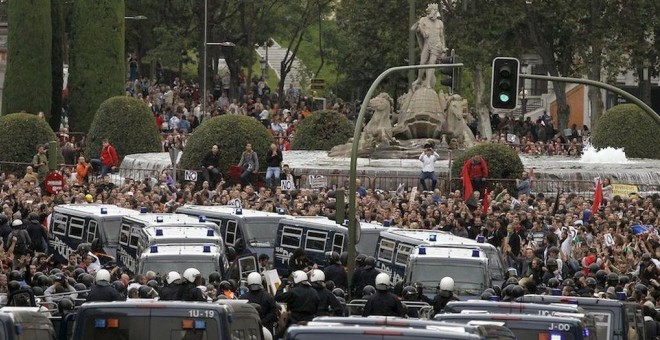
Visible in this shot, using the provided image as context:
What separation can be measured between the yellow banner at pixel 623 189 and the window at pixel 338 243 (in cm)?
1167

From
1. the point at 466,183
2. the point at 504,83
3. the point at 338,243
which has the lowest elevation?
the point at 338,243

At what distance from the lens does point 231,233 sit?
33.9 metres

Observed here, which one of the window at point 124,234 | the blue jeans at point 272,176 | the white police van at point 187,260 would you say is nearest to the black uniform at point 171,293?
the white police van at point 187,260

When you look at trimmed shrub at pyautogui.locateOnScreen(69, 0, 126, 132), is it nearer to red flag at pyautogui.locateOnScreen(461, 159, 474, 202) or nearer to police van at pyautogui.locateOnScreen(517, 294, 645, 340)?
red flag at pyautogui.locateOnScreen(461, 159, 474, 202)

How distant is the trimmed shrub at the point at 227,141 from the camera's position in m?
48.2

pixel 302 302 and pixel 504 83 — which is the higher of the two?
pixel 504 83

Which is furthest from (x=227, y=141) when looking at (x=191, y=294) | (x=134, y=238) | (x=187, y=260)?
Result: (x=191, y=294)

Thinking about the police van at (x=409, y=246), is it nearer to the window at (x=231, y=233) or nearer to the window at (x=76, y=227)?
the window at (x=231, y=233)

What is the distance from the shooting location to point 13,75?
60062 mm

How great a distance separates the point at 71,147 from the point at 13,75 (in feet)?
23.4

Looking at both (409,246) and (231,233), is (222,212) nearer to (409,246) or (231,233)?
(231,233)

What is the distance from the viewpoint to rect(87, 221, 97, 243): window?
115ft

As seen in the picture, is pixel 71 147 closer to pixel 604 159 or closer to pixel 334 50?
pixel 604 159

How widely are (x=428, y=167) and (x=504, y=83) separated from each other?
13.9 metres
